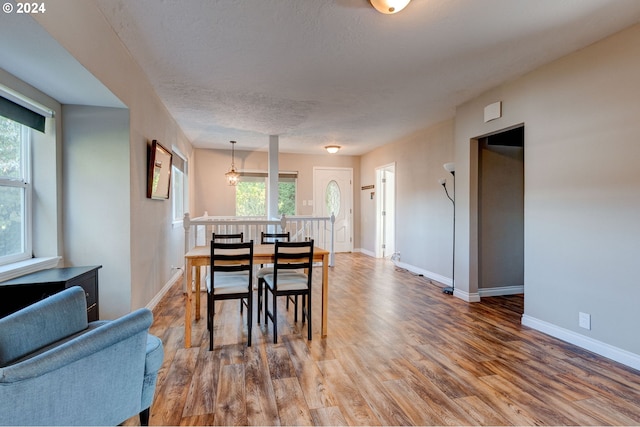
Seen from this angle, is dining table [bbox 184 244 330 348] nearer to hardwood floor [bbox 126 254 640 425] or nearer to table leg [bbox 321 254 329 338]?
table leg [bbox 321 254 329 338]

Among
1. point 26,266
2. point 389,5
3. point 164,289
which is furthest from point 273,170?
point 389,5

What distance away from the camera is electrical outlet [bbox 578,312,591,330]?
2.53 m

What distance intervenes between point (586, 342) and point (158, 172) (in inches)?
173

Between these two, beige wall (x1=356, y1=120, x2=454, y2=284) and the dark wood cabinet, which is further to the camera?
beige wall (x1=356, y1=120, x2=454, y2=284)

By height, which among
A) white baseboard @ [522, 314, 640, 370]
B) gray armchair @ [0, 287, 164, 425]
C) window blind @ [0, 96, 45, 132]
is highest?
window blind @ [0, 96, 45, 132]

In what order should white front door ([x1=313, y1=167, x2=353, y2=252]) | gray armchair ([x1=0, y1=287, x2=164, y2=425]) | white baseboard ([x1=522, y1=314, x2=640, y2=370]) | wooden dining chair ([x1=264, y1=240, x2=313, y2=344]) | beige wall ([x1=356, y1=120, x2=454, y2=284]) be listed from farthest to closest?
1. white front door ([x1=313, y1=167, x2=353, y2=252])
2. beige wall ([x1=356, y1=120, x2=454, y2=284])
3. wooden dining chair ([x1=264, y1=240, x2=313, y2=344])
4. white baseboard ([x1=522, y1=314, x2=640, y2=370])
5. gray armchair ([x1=0, y1=287, x2=164, y2=425])

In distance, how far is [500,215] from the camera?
13.5 ft

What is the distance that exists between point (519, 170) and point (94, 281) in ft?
16.1

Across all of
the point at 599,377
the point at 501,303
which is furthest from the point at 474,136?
the point at 599,377

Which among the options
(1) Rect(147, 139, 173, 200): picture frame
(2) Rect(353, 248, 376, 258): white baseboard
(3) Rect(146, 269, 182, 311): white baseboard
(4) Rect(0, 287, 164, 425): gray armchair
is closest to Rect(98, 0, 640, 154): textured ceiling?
(1) Rect(147, 139, 173, 200): picture frame

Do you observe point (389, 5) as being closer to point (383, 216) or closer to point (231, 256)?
point (231, 256)

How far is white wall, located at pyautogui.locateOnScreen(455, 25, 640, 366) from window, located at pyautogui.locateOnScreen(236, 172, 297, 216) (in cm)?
484

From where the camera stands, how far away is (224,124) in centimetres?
487

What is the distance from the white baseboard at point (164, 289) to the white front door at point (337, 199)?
347cm
